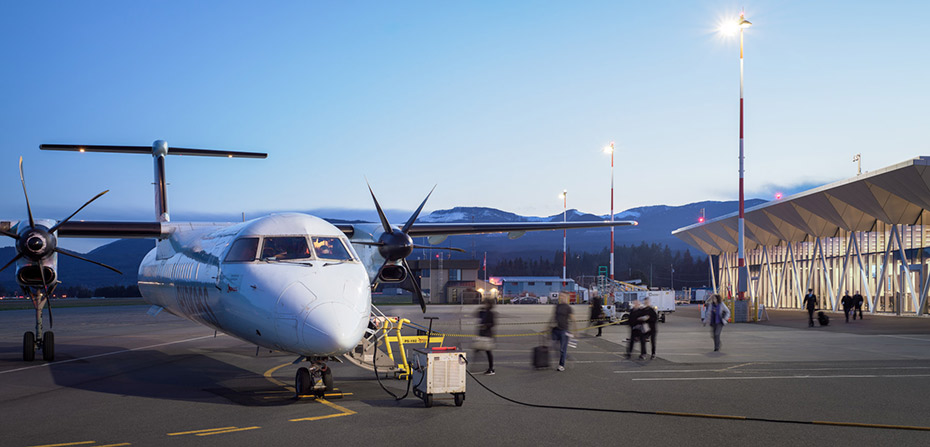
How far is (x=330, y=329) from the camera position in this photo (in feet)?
31.2

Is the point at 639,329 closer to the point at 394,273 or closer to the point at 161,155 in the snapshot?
the point at 394,273

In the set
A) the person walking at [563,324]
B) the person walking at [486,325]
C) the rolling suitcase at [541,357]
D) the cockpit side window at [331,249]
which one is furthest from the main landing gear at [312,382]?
the person walking at [563,324]

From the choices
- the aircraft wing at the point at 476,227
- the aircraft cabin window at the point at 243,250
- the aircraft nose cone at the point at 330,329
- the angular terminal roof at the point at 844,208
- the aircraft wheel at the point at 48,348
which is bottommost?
the aircraft wheel at the point at 48,348

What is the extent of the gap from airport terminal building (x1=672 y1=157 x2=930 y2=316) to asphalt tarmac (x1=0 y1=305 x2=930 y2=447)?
19627 mm

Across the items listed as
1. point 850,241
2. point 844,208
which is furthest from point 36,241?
point 850,241

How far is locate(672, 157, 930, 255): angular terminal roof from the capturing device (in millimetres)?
32344

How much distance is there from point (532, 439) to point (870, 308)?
41415mm

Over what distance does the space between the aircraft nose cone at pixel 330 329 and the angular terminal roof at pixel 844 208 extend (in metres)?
29.9

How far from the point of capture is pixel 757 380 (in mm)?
13062

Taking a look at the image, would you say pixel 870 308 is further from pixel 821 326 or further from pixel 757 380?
pixel 757 380

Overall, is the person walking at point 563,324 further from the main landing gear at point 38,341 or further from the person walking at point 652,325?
the main landing gear at point 38,341

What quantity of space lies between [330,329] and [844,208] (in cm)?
4016

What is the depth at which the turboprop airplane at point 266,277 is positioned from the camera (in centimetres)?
977

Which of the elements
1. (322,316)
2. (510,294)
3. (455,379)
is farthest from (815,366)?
(510,294)
